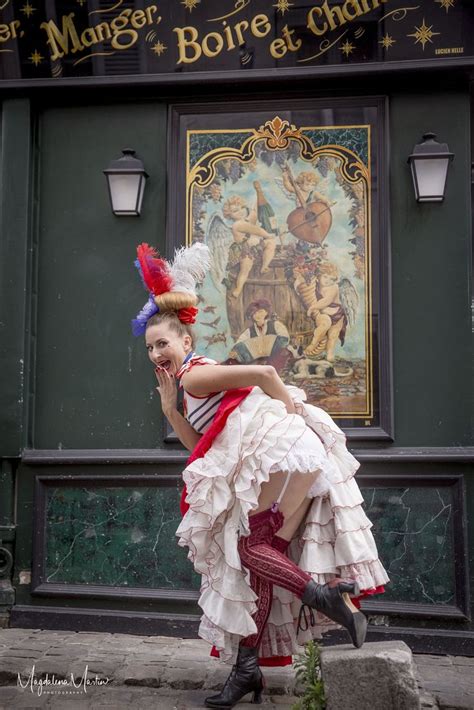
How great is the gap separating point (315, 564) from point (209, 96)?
3.63 metres

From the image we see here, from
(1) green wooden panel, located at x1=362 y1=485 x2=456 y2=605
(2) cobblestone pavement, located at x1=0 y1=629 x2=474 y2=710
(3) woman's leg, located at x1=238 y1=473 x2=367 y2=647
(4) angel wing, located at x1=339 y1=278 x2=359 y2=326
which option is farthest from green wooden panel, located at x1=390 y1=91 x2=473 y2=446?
(3) woman's leg, located at x1=238 y1=473 x2=367 y2=647

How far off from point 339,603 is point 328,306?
256 cm

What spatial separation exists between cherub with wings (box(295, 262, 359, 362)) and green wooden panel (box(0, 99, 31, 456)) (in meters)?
2.08

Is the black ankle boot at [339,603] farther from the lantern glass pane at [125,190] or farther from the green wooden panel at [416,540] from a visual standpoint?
the lantern glass pane at [125,190]

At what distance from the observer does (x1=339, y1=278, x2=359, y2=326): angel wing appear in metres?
5.53

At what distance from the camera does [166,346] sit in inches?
153

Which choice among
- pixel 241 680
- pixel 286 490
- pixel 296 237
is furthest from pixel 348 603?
pixel 296 237

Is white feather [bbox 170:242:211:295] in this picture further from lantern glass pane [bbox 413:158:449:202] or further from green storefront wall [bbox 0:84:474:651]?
lantern glass pane [bbox 413:158:449:202]

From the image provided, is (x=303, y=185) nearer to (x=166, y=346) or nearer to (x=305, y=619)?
(x=166, y=346)

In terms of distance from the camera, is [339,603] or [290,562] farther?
[290,562]

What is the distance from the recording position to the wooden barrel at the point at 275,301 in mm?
5582

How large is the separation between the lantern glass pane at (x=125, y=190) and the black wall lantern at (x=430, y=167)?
6.54 feet

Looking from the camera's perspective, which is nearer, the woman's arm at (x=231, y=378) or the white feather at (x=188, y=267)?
the woman's arm at (x=231, y=378)

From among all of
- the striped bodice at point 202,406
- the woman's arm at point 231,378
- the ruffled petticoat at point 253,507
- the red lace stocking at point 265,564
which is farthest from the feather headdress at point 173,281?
the red lace stocking at point 265,564
